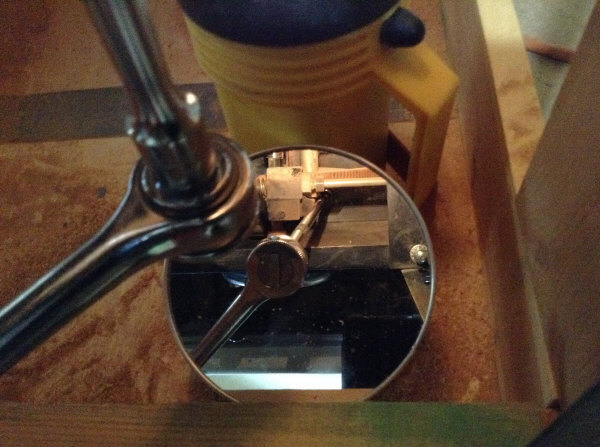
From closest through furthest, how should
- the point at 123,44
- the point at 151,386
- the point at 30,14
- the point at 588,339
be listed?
the point at 123,44 < the point at 588,339 < the point at 151,386 < the point at 30,14

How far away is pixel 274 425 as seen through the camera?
0.87ft

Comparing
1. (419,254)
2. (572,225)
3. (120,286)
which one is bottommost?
(120,286)

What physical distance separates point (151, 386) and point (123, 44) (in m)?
0.42

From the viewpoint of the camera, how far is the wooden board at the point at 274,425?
10.1 inches

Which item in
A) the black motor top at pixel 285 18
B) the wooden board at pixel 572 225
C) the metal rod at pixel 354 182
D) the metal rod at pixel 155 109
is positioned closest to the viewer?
the metal rod at pixel 155 109

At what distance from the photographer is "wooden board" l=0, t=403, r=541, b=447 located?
26 cm

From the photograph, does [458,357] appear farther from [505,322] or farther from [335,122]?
[335,122]

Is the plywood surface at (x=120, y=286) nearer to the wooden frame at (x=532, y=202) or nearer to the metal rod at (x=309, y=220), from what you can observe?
the wooden frame at (x=532, y=202)

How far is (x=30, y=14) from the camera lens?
77cm

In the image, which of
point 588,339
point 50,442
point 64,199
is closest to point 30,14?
point 64,199

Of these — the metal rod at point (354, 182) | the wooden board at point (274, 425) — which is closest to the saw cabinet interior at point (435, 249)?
the wooden board at point (274, 425)

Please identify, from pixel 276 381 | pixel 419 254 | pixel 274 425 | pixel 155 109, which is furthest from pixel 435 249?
pixel 155 109

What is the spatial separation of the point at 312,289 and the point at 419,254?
10 centimetres

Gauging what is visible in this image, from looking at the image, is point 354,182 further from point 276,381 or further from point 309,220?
point 276,381
